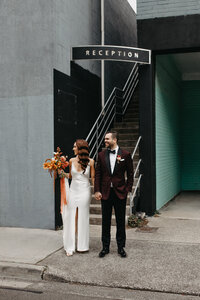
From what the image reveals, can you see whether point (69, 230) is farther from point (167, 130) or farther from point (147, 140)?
point (167, 130)

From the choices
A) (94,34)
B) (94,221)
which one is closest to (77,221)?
(94,221)

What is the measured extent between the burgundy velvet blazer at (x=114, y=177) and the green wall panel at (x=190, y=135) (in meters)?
9.09

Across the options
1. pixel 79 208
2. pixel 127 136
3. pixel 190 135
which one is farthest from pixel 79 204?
pixel 190 135

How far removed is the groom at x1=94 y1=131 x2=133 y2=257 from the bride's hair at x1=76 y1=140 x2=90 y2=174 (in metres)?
0.23

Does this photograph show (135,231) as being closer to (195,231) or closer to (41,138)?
(195,231)

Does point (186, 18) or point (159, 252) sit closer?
point (159, 252)

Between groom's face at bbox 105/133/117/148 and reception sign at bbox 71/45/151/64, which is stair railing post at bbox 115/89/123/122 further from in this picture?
groom's face at bbox 105/133/117/148

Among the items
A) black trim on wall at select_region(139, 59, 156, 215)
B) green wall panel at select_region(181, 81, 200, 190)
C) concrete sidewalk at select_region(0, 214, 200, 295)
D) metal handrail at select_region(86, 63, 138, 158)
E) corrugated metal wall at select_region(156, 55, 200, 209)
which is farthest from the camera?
green wall panel at select_region(181, 81, 200, 190)

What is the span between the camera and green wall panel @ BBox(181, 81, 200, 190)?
15344mm

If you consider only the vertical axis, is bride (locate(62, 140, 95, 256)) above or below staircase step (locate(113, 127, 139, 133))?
below

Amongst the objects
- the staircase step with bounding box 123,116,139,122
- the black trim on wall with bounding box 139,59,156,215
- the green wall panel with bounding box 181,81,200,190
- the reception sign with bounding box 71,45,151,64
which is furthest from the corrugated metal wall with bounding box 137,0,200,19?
the green wall panel with bounding box 181,81,200,190

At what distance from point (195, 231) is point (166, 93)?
508 centimetres

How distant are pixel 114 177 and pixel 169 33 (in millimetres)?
4632

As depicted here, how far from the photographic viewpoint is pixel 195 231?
8414 millimetres
